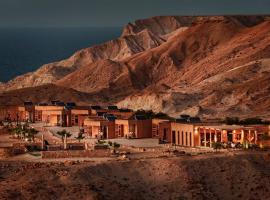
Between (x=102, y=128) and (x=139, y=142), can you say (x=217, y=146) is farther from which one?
(x=102, y=128)

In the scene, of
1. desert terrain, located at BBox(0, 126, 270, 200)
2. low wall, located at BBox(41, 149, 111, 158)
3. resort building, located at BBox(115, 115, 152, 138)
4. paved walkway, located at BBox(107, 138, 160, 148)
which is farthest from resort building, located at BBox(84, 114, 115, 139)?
desert terrain, located at BBox(0, 126, 270, 200)

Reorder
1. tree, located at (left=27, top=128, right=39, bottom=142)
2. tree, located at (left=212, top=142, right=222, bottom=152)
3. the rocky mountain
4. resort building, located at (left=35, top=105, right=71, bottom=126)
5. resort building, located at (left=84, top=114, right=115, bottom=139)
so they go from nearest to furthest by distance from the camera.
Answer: tree, located at (left=212, top=142, right=222, bottom=152)
tree, located at (left=27, top=128, right=39, bottom=142)
resort building, located at (left=84, top=114, right=115, bottom=139)
resort building, located at (left=35, top=105, right=71, bottom=126)
the rocky mountain

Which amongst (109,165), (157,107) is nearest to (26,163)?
(109,165)

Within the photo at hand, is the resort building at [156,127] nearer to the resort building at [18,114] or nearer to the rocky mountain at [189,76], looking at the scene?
the rocky mountain at [189,76]

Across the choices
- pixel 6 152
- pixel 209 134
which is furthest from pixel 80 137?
pixel 6 152

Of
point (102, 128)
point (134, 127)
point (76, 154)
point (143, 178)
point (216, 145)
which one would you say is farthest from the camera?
point (102, 128)

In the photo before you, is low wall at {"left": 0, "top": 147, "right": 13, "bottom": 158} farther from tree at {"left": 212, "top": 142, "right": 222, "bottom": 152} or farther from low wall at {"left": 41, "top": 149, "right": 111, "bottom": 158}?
tree at {"left": 212, "top": 142, "right": 222, "bottom": 152}

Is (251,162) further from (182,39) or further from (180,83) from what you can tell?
(182,39)

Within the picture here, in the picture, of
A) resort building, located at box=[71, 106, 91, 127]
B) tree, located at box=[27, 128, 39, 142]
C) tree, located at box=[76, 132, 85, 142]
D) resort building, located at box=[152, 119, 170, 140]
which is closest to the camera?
tree, located at box=[76, 132, 85, 142]

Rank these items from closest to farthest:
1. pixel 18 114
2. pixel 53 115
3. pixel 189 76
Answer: pixel 53 115 → pixel 18 114 → pixel 189 76
